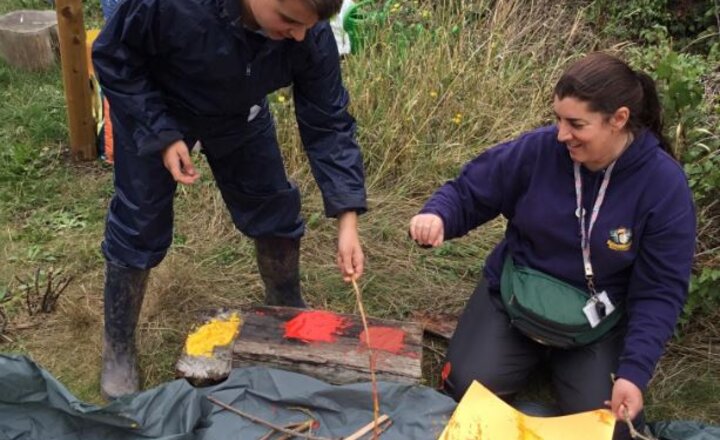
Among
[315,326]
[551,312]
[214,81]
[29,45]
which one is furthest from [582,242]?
[29,45]

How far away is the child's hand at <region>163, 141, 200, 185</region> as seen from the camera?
2.02 meters

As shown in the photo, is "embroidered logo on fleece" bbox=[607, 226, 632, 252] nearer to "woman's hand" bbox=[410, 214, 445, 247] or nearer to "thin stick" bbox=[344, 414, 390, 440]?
"woman's hand" bbox=[410, 214, 445, 247]

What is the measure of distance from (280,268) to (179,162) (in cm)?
92

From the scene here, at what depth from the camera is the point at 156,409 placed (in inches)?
91.3

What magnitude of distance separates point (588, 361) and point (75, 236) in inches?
97.4

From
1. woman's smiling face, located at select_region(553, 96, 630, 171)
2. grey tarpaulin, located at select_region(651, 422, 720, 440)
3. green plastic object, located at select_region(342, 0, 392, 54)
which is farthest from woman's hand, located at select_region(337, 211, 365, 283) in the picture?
green plastic object, located at select_region(342, 0, 392, 54)

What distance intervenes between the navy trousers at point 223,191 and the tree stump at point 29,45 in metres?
3.32

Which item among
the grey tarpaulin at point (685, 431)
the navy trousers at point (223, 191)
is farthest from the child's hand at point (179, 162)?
the grey tarpaulin at point (685, 431)

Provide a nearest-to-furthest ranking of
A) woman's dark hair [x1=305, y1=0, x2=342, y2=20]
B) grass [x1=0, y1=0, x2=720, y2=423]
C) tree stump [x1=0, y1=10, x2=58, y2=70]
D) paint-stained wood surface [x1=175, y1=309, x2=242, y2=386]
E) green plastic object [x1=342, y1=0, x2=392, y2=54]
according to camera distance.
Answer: woman's dark hair [x1=305, y1=0, x2=342, y2=20]
paint-stained wood surface [x1=175, y1=309, x2=242, y2=386]
grass [x1=0, y1=0, x2=720, y2=423]
green plastic object [x1=342, y1=0, x2=392, y2=54]
tree stump [x1=0, y1=10, x2=58, y2=70]

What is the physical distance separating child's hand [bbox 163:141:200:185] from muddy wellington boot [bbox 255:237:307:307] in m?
0.76

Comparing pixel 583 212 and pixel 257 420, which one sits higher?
pixel 583 212

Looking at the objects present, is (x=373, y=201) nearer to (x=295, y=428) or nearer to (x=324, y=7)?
(x=295, y=428)

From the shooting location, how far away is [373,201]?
3.78 m

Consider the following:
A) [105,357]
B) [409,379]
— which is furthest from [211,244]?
[409,379]
